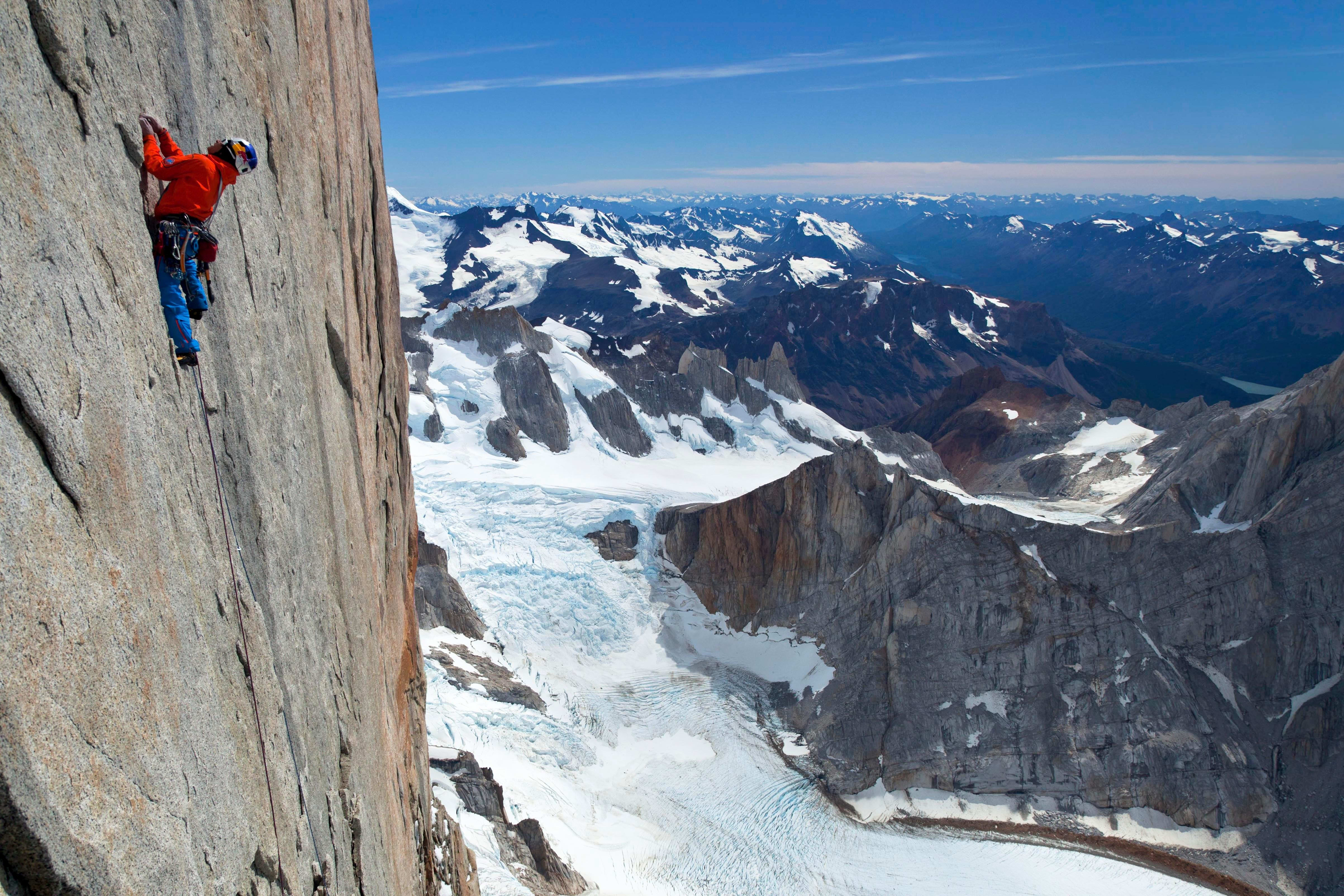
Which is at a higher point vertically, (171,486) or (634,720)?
(171,486)

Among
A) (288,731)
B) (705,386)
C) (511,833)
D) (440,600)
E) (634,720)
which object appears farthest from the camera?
(705,386)

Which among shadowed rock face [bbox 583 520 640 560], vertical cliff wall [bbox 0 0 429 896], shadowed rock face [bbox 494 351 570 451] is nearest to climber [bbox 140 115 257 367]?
vertical cliff wall [bbox 0 0 429 896]

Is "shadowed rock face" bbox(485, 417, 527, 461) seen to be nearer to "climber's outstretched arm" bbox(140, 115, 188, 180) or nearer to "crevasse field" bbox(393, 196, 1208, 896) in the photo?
"crevasse field" bbox(393, 196, 1208, 896)

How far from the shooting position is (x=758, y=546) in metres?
58.1

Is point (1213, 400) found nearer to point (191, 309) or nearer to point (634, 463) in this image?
point (634, 463)

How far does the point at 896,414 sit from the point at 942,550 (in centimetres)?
13753

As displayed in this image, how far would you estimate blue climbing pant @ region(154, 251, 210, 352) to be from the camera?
6.25 metres

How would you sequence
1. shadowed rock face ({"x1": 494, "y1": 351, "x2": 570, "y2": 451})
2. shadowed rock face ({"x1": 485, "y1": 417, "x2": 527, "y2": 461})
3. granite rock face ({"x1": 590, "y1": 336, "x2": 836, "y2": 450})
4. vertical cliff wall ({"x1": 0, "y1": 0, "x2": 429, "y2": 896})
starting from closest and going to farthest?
1. vertical cliff wall ({"x1": 0, "y1": 0, "x2": 429, "y2": 896})
2. shadowed rock face ({"x1": 485, "y1": 417, "x2": 527, "y2": 461})
3. shadowed rock face ({"x1": 494, "y1": 351, "x2": 570, "y2": 451})
4. granite rock face ({"x1": 590, "y1": 336, "x2": 836, "y2": 450})

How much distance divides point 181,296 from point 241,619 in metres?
3.00

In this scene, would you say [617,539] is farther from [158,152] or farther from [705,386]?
[158,152]

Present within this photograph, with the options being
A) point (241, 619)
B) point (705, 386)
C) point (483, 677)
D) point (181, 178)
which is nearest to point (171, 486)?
point (241, 619)

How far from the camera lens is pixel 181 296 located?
629 centimetres

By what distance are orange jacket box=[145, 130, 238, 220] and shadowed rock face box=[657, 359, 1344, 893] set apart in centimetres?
4322

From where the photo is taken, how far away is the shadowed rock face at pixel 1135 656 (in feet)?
129
